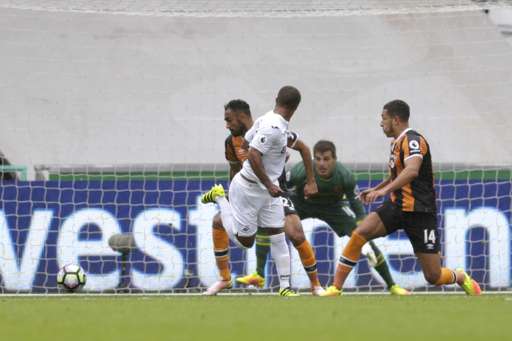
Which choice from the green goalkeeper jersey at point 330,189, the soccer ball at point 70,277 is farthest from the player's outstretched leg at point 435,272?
the soccer ball at point 70,277

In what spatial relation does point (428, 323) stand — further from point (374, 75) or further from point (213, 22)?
point (213, 22)

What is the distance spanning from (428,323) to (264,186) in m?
3.26

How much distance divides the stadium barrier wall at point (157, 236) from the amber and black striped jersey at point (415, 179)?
3278 millimetres

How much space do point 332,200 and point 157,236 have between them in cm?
229

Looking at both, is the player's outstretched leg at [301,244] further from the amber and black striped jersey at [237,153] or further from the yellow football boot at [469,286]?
the yellow football boot at [469,286]

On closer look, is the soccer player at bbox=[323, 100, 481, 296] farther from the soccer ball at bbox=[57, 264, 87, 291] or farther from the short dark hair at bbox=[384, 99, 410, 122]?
the soccer ball at bbox=[57, 264, 87, 291]

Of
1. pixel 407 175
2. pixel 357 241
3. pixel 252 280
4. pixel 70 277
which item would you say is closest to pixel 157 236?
pixel 70 277

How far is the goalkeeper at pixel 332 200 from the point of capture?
36.4ft

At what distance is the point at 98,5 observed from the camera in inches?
605

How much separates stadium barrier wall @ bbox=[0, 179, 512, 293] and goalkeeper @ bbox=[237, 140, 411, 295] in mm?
1141

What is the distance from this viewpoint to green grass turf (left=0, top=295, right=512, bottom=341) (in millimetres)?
5516

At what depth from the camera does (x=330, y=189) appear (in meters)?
11.4

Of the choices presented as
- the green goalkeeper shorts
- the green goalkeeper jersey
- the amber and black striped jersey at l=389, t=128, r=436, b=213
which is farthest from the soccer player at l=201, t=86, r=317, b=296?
the green goalkeeper shorts

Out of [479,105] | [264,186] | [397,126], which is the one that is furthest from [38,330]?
[479,105]
